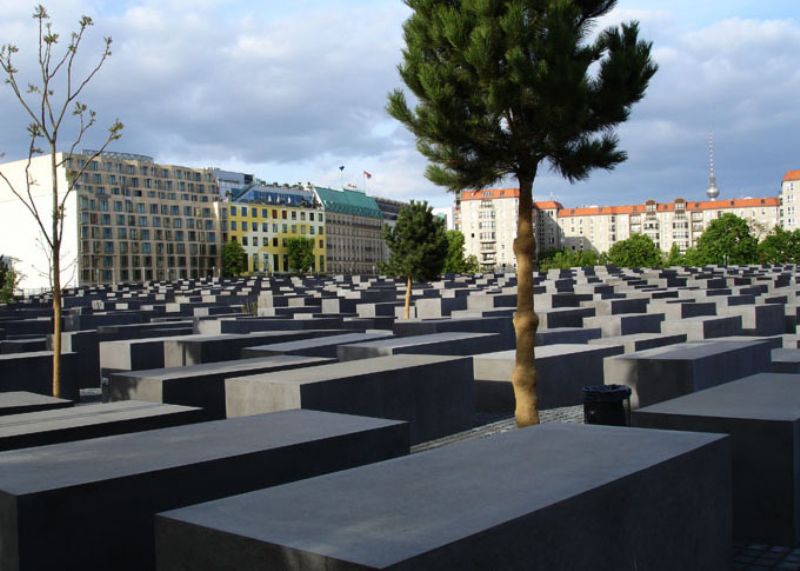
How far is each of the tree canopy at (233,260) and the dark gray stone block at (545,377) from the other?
353 feet

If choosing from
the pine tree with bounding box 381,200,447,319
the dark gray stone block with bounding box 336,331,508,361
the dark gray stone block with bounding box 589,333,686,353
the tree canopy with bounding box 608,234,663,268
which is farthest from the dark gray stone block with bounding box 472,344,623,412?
the tree canopy with bounding box 608,234,663,268

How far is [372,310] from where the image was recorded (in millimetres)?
25625

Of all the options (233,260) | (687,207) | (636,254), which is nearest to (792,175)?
(687,207)

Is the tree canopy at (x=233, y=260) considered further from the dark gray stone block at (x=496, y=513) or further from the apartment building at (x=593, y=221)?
the dark gray stone block at (x=496, y=513)

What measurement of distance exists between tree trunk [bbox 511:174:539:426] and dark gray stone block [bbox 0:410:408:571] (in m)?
2.37

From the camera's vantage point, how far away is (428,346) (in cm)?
1318

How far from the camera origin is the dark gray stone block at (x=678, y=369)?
10.6 m

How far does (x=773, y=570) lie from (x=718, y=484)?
2.68 ft

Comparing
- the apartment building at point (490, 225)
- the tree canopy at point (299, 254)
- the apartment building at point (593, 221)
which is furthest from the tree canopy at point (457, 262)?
the apartment building at point (490, 225)

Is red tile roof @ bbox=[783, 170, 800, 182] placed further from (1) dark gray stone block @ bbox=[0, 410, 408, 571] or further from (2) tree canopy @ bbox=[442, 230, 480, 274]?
(1) dark gray stone block @ bbox=[0, 410, 408, 571]

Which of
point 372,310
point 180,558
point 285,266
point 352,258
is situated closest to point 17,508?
point 180,558

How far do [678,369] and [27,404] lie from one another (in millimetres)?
7517

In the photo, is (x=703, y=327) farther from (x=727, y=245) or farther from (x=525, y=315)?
(x=727, y=245)

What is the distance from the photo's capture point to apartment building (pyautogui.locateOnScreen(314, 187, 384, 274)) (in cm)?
14150
